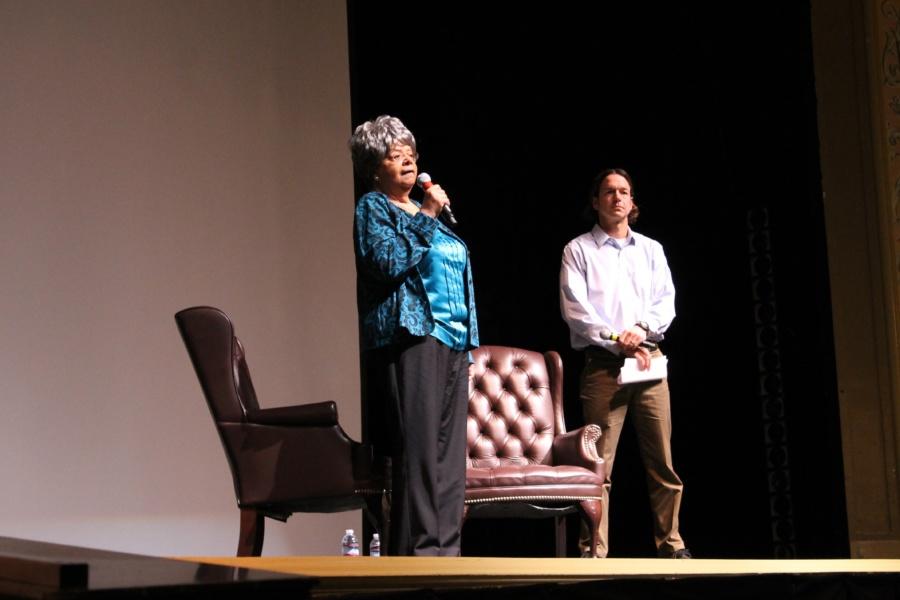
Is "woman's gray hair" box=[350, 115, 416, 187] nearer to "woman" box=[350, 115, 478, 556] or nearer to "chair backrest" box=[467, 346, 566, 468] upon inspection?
"woman" box=[350, 115, 478, 556]

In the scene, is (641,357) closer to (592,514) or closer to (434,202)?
(592,514)

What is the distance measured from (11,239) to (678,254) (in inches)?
108

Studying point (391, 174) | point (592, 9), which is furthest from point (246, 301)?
point (592, 9)

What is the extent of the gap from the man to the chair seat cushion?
20 cm

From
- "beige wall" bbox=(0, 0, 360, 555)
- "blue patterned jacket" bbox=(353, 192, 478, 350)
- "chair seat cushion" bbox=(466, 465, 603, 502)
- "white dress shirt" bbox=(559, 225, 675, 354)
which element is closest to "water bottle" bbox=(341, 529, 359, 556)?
"beige wall" bbox=(0, 0, 360, 555)

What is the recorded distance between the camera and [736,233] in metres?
4.71

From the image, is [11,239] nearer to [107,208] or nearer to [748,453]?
[107,208]

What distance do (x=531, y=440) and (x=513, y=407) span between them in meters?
0.16

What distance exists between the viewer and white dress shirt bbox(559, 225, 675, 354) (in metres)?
4.09

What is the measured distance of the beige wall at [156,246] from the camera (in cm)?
389

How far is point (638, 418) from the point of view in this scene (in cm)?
409

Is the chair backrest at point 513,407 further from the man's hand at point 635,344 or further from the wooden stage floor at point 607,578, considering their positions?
the wooden stage floor at point 607,578

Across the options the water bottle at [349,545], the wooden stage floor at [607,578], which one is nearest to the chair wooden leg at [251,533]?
the water bottle at [349,545]

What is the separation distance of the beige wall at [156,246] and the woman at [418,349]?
152 cm
